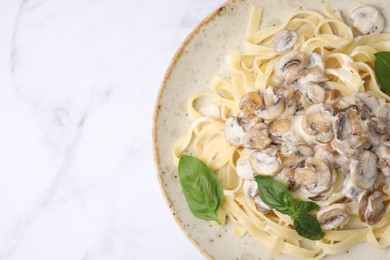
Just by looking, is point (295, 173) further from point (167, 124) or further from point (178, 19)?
point (178, 19)

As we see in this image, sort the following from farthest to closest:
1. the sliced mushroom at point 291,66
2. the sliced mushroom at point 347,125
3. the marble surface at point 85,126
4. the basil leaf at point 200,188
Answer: the marble surface at point 85,126, the basil leaf at point 200,188, the sliced mushroom at point 291,66, the sliced mushroom at point 347,125

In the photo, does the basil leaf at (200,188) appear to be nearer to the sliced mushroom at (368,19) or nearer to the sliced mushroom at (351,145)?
the sliced mushroom at (351,145)

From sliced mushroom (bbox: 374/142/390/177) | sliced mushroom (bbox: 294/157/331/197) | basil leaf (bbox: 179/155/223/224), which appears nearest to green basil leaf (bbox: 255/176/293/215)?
sliced mushroom (bbox: 294/157/331/197)

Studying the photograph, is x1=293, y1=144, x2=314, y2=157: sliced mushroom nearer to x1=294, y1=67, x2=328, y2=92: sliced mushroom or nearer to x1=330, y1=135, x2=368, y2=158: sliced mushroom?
x1=330, y1=135, x2=368, y2=158: sliced mushroom

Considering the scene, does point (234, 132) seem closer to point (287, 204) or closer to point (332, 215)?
point (287, 204)

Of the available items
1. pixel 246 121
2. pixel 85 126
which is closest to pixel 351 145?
pixel 246 121

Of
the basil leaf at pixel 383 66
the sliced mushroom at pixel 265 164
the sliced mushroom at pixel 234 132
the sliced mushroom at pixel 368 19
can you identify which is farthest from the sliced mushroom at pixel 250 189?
the sliced mushroom at pixel 368 19
